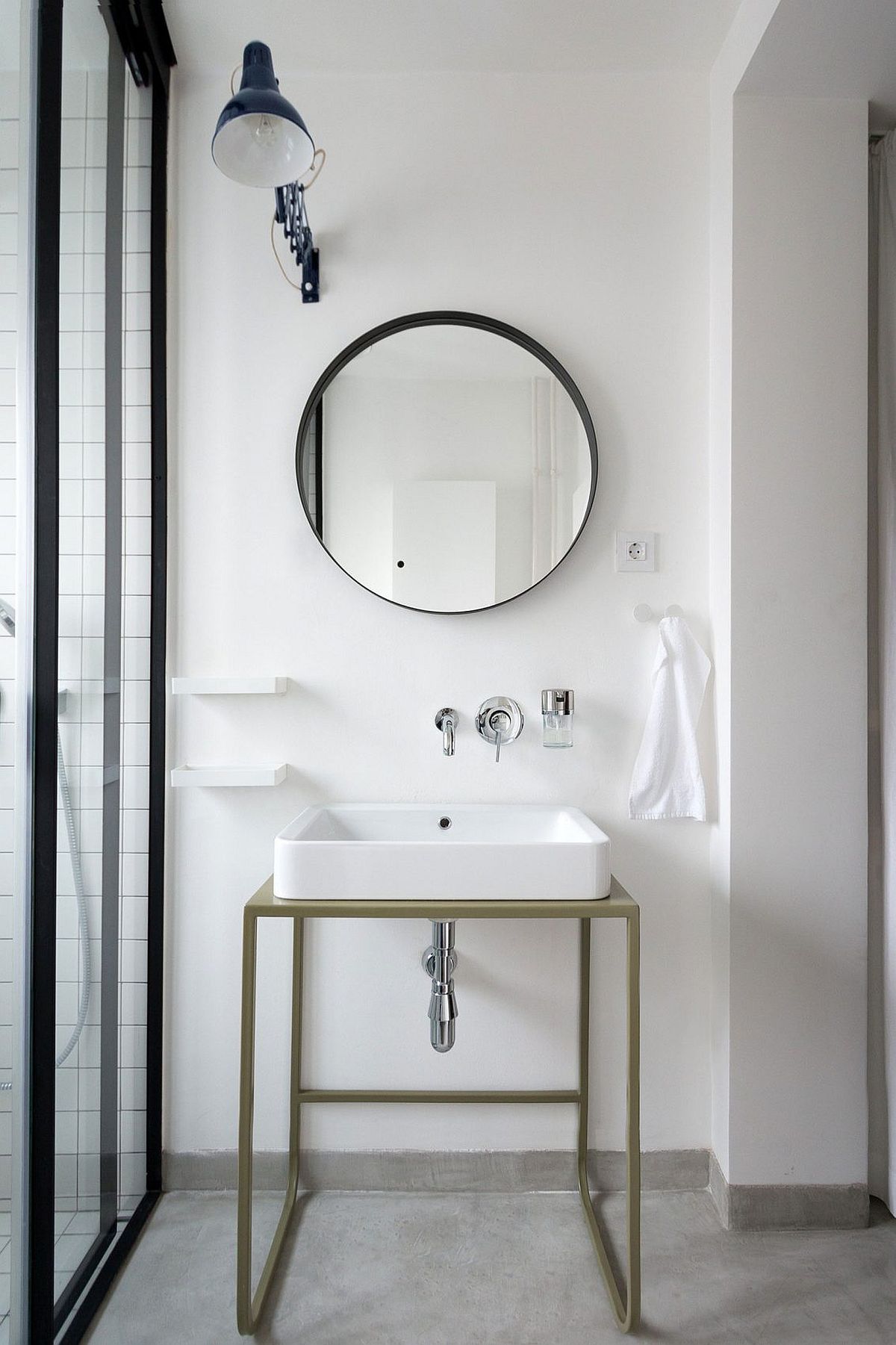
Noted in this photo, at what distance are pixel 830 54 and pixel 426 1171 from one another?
7.93 ft

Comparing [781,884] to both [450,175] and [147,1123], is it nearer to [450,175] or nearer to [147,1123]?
[147,1123]

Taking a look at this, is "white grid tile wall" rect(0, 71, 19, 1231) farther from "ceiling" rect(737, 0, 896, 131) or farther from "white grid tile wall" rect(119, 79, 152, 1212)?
"ceiling" rect(737, 0, 896, 131)

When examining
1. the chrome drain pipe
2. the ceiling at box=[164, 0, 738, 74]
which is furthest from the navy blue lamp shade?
the chrome drain pipe

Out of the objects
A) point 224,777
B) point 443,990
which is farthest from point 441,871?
point 224,777

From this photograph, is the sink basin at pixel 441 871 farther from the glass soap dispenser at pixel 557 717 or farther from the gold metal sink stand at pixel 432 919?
the glass soap dispenser at pixel 557 717

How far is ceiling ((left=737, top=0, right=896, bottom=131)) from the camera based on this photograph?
143 centimetres

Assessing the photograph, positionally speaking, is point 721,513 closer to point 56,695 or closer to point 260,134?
point 260,134

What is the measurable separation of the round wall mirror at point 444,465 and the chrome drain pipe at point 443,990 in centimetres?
68

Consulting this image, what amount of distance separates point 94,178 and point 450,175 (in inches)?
29.8

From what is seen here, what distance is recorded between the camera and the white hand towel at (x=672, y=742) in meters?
1.71

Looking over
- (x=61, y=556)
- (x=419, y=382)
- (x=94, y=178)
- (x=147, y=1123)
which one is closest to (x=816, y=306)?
(x=419, y=382)

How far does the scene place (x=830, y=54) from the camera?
1.53 metres

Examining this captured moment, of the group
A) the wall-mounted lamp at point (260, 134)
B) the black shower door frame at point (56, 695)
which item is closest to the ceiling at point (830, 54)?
the wall-mounted lamp at point (260, 134)

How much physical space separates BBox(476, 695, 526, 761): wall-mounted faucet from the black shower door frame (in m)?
0.71
